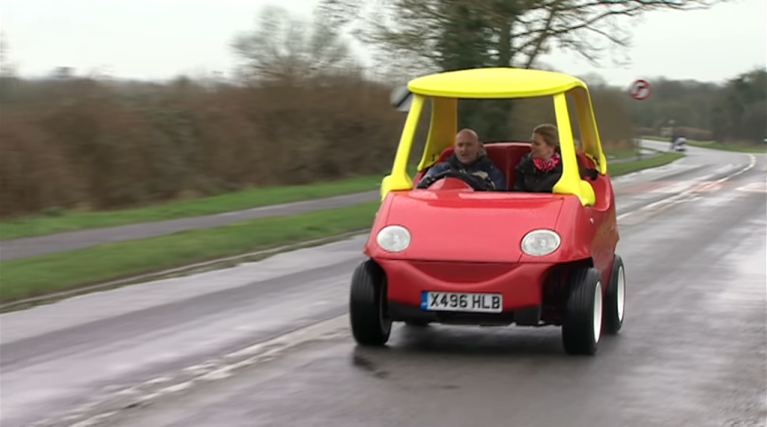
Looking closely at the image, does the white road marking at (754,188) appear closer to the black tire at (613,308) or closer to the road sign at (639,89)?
the road sign at (639,89)

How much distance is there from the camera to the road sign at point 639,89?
136 ft

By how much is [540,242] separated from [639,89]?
35894 millimetres

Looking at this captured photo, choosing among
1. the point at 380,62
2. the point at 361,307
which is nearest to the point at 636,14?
the point at 380,62

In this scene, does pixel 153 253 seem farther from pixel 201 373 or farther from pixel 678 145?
pixel 678 145

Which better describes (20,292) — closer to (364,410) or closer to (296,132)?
(364,410)

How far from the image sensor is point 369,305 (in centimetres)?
754

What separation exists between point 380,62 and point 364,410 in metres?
28.8

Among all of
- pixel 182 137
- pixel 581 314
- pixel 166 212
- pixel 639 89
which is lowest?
pixel 166 212

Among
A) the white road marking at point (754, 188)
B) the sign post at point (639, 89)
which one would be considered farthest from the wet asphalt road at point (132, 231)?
the sign post at point (639, 89)

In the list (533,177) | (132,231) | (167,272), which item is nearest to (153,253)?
(167,272)

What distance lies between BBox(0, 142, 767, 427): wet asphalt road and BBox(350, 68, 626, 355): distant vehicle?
0.32 m

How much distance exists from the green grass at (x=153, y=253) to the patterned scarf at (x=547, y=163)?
6.02 meters

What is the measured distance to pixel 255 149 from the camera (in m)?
31.7

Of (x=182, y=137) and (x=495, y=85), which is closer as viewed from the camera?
(x=495, y=85)
